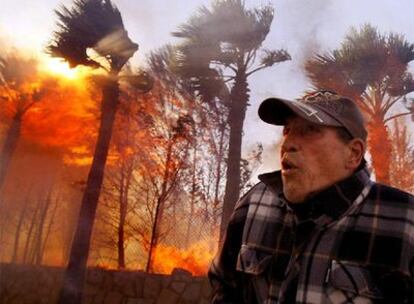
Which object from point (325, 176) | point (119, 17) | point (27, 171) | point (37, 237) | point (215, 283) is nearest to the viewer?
point (325, 176)

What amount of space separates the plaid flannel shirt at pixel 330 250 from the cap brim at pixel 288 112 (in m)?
0.22

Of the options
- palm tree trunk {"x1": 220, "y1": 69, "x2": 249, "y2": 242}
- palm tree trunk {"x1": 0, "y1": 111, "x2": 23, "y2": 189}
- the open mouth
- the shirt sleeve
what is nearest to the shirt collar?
the open mouth

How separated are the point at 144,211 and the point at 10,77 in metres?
7.49

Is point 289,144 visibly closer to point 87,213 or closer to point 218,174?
point 87,213

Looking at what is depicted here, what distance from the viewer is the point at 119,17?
13188mm

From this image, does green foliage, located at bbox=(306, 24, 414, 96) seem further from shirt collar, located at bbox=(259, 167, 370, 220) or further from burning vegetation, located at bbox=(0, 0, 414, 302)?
shirt collar, located at bbox=(259, 167, 370, 220)

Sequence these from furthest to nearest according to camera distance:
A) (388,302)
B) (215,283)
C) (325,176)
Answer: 1. (215,283)
2. (325,176)
3. (388,302)

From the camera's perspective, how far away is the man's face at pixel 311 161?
1.53 m

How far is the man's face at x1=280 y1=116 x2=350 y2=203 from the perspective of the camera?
1.53 metres

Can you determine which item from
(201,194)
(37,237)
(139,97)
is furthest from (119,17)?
(37,237)

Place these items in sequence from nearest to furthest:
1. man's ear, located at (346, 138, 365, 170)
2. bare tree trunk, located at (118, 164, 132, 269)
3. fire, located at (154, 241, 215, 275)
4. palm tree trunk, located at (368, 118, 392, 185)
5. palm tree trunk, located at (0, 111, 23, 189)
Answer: man's ear, located at (346, 138, 365, 170), palm tree trunk, located at (368, 118, 392, 185), fire, located at (154, 241, 215, 275), palm tree trunk, located at (0, 111, 23, 189), bare tree trunk, located at (118, 164, 132, 269)

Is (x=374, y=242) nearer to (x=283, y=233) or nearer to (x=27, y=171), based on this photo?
(x=283, y=233)

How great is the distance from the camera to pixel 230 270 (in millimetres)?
1694

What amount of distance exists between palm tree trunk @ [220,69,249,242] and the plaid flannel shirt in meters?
10.6
